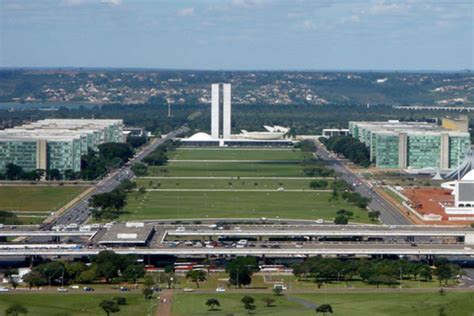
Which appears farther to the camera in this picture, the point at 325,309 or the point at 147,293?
the point at 147,293

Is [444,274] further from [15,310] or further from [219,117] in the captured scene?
[219,117]

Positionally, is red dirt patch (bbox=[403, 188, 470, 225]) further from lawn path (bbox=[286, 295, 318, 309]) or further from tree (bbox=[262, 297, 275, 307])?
tree (bbox=[262, 297, 275, 307])

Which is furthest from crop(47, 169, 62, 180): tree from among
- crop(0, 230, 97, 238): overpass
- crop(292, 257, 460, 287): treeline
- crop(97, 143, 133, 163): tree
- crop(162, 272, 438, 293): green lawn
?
crop(292, 257, 460, 287): treeline

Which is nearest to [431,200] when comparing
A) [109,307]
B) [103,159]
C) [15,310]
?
[103,159]

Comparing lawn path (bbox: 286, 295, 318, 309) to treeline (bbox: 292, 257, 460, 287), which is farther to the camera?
treeline (bbox: 292, 257, 460, 287)

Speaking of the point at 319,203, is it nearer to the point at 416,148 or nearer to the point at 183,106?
the point at 416,148
